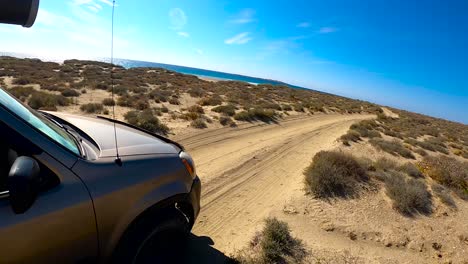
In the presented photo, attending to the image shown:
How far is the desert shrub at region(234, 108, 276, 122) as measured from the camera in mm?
13962

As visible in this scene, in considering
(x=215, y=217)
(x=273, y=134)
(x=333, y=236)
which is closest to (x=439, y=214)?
(x=333, y=236)

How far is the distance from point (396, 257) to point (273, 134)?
788 cm

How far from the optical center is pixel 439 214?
6.46m

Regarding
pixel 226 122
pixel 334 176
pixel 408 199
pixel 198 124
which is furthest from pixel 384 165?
pixel 198 124

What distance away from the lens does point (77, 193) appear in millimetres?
1799

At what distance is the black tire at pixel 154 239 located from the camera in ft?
7.20

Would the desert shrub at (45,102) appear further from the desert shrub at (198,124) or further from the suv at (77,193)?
the suv at (77,193)

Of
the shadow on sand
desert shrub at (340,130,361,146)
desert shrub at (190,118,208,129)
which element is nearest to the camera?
the shadow on sand

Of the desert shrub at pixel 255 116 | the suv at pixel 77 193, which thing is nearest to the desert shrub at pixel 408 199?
the suv at pixel 77 193

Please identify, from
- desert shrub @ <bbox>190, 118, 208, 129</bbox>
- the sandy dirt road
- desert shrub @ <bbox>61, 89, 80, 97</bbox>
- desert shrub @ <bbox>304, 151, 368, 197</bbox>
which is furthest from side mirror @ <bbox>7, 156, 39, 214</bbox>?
desert shrub @ <bbox>61, 89, 80, 97</bbox>

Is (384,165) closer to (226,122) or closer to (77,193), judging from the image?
(226,122)

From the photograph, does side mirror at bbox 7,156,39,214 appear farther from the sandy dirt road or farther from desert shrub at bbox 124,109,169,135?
desert shrub at bbox 124,109,169,135

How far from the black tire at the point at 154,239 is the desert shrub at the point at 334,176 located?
412 centimetres

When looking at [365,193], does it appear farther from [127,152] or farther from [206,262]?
[127,152]
